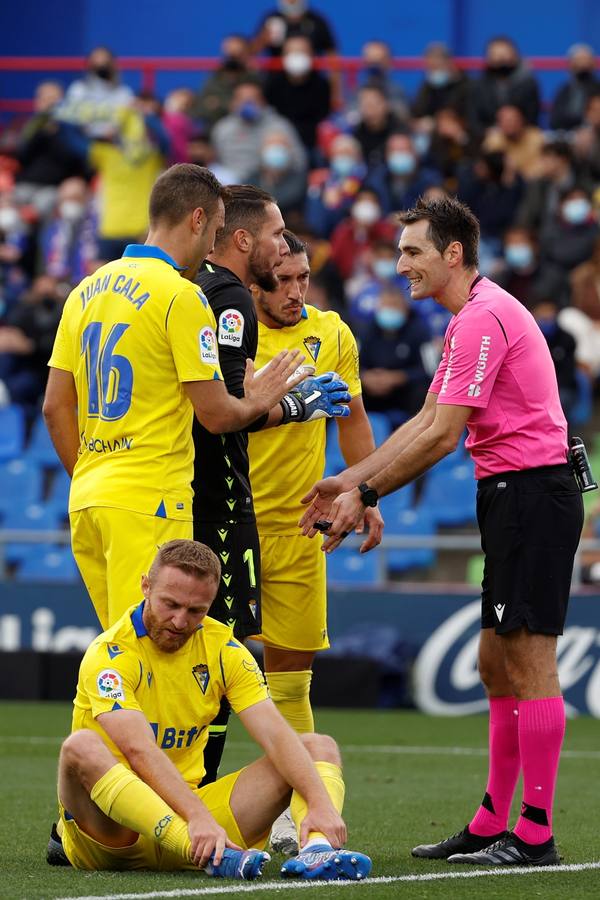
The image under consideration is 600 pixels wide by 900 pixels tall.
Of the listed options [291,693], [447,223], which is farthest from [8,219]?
[447,223]

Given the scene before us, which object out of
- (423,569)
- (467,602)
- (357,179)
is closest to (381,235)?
(357,179)

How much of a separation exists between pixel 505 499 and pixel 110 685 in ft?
5.08

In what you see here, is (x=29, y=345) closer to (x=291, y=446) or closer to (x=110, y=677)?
(x=291, y=446)

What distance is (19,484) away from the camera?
1568 cm

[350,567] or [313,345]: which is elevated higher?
[313,345]

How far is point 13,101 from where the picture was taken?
22359 mm

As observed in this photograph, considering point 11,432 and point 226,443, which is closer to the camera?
point 226,443

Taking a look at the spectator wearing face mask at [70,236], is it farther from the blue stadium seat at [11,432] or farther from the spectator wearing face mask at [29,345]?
the blue stadium seat at [11,432]

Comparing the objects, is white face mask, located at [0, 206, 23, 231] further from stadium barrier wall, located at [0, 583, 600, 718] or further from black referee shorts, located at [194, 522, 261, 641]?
black referee shorts, located at [194, 522, 261, 641]

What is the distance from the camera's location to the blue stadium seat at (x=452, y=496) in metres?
14.5

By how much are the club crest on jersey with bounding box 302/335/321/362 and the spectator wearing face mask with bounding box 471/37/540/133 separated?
1039 cm

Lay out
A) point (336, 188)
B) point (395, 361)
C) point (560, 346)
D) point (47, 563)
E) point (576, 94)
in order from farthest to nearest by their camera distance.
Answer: point (576, 94) < point (336, 188) < point (47, 563) < point (395, 361) < point (560, 346)

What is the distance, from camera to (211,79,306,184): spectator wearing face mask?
57.5 feet

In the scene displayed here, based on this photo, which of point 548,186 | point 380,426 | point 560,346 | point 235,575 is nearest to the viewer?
point 235,575
